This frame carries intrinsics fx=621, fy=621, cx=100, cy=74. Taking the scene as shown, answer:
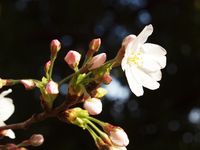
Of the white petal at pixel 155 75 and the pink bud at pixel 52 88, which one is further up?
the pink bud at pixel 52 88

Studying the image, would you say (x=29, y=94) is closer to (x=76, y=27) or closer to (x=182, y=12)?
(x=76, y=27)

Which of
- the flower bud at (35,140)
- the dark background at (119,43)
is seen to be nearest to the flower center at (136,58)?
the flower bud at (35,140)

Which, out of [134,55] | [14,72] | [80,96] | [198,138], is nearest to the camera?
[80,96]

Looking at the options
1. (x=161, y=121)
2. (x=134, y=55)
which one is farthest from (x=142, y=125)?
(x=134, y=55)

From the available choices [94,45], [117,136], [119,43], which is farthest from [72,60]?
[119,43]

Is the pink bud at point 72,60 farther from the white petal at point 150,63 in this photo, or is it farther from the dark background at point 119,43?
the dark background at point 119,43
